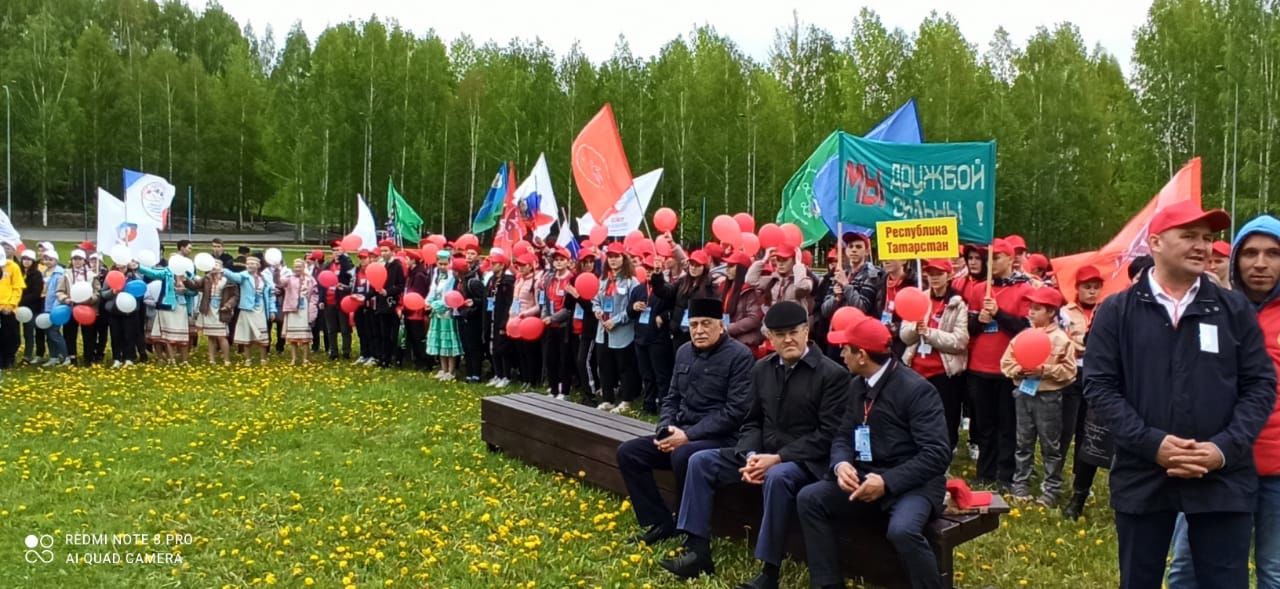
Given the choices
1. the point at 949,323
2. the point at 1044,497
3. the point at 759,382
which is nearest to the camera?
the point at 759,382

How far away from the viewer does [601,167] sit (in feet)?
35.4

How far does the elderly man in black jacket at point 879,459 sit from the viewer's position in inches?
166

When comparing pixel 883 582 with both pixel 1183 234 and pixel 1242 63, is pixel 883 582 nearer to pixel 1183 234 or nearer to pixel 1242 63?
pixel 1183 234

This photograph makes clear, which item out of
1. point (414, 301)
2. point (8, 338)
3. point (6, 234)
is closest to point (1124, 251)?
point (414, 301)

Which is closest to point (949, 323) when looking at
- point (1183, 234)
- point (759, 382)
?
point (759, 382)

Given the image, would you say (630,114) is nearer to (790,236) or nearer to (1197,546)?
(790,236)

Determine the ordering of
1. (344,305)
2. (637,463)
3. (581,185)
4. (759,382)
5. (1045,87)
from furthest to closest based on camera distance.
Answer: (1045,87), (344,305), (581,185), (637,463), (759,382)

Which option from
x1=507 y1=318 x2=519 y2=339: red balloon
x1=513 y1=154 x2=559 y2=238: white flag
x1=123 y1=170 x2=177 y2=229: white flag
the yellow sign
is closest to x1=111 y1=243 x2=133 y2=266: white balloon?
x1=123 y1=170 x2=177 y2=229: white flag

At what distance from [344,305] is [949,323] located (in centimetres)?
982

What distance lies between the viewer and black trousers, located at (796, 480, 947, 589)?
4.08 m

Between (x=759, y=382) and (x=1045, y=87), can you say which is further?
(x=1045, y=87)

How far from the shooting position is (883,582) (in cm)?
444

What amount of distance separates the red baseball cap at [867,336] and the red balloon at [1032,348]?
5.05ft

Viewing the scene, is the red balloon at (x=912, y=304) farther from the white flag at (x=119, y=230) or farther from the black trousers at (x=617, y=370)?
the white flag at (x=119, y=230)
